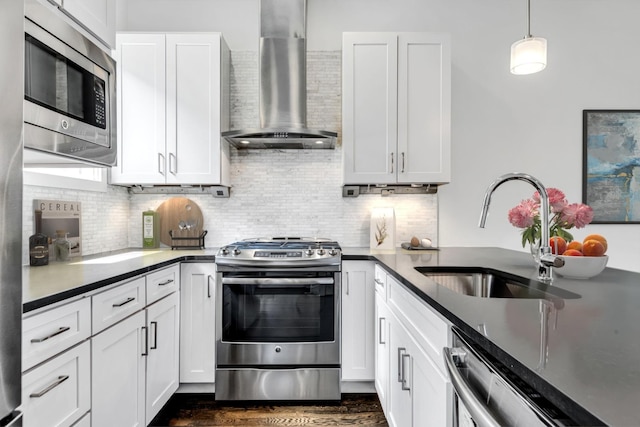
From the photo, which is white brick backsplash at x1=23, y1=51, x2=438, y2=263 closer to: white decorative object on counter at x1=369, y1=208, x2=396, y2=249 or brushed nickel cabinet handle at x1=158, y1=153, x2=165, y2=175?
white decorative object on counter at x1=369, y1=208, x2=396, y2=249

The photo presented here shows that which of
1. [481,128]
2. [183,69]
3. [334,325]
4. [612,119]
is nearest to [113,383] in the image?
[334,325]

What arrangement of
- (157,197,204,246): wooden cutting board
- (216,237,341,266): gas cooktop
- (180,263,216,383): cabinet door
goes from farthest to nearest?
A: 1. (157,197,204,246): wooden cutting board
2. (180,263,216,383): cabinet door
3. (216,237,341,266): gas cooktop

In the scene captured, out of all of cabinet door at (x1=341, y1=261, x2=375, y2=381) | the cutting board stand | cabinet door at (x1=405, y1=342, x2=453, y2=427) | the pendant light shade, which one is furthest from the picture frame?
the cutting board stand

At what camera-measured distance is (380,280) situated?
2.24 metres

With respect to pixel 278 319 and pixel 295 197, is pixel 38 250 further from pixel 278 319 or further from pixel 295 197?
pixel 295 197

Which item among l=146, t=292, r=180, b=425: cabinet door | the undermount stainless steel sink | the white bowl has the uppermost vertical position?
the white bowl

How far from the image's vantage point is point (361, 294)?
244 centimetres

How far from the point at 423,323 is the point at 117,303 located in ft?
4.35

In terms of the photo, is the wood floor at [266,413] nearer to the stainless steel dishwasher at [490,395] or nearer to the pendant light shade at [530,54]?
the stainless steel dishwasher at [490,395]

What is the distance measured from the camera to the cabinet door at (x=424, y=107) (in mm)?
2600

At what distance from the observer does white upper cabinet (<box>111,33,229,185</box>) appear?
261 centimetres

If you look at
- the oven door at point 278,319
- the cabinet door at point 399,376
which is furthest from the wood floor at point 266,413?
the cabinet door at point 399,376

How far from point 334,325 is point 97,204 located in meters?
1.86

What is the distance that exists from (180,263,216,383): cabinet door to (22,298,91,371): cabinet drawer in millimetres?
1007
